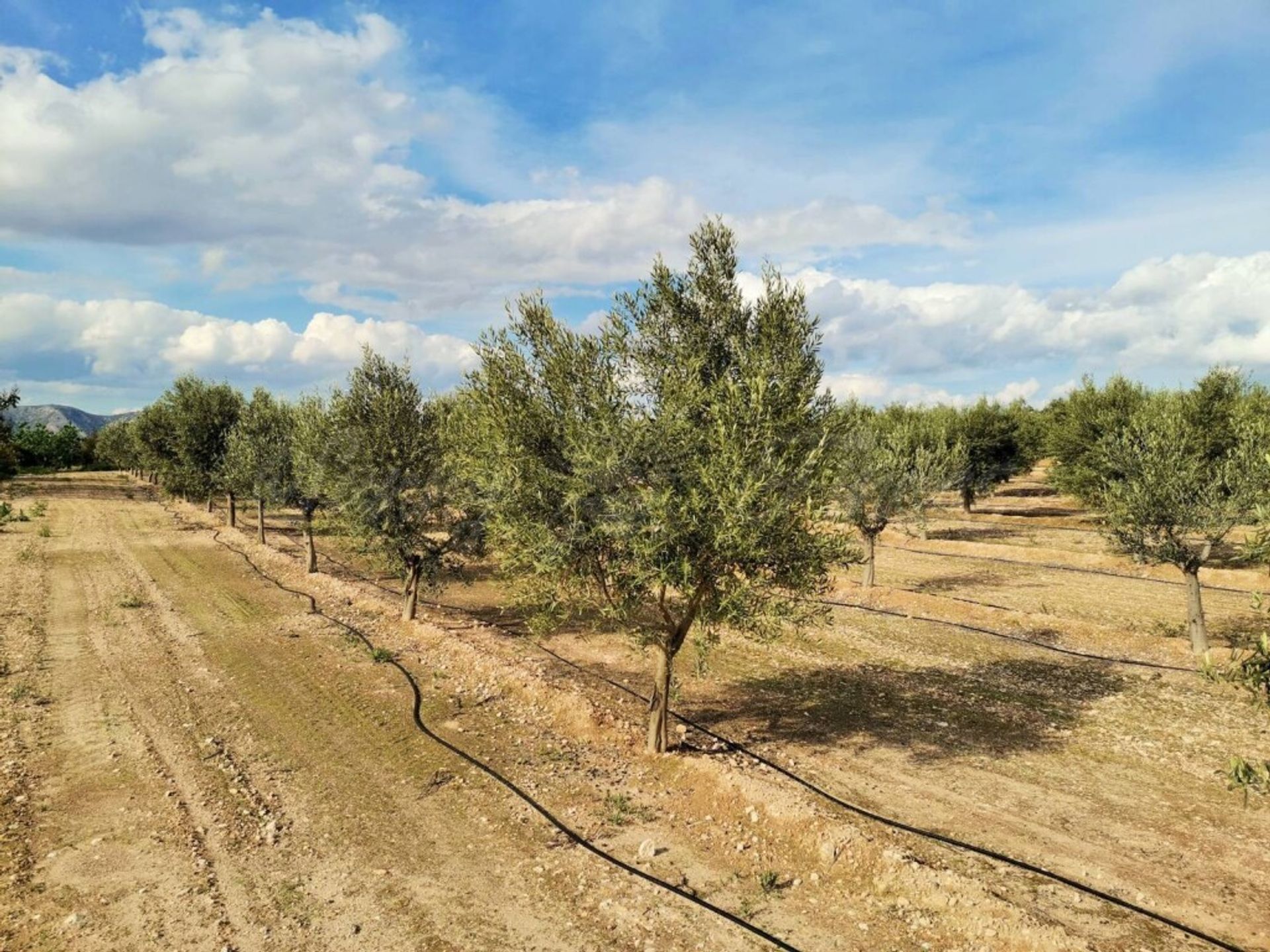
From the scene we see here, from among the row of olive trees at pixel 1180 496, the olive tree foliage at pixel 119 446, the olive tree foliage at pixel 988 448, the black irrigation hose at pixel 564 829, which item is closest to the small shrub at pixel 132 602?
the black irrigation hose at pixel 564 829

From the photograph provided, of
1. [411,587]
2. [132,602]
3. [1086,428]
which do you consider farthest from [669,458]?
[1086,428]

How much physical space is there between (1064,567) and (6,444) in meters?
90.1

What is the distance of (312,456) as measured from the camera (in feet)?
109

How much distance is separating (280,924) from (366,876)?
168 cm

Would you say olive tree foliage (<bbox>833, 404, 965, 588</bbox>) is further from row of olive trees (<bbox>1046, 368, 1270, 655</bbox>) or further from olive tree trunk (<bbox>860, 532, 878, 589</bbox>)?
row of olive trees (<bbox>1046, 368, 1270, 655</bbox>)

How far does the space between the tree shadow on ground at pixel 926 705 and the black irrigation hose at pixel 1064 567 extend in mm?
19246

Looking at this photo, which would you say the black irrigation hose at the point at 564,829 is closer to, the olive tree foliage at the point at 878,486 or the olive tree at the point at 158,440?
the olive tree foliage at the point at 878,486

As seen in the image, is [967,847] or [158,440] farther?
[158,440]

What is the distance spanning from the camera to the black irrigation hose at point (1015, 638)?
26.6 metres

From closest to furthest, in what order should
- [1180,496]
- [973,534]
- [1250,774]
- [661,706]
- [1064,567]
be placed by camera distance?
[1250,774] < [661,706] < [1180,496] < [1064,567] < [973,534]

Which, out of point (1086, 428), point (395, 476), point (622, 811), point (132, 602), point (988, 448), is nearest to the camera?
point (622, 811)

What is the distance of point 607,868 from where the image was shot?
44.7 ft

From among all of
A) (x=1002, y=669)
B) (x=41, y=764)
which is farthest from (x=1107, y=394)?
(x=41, y=764)

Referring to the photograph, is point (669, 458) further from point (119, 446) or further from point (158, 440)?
point (119, 446)
